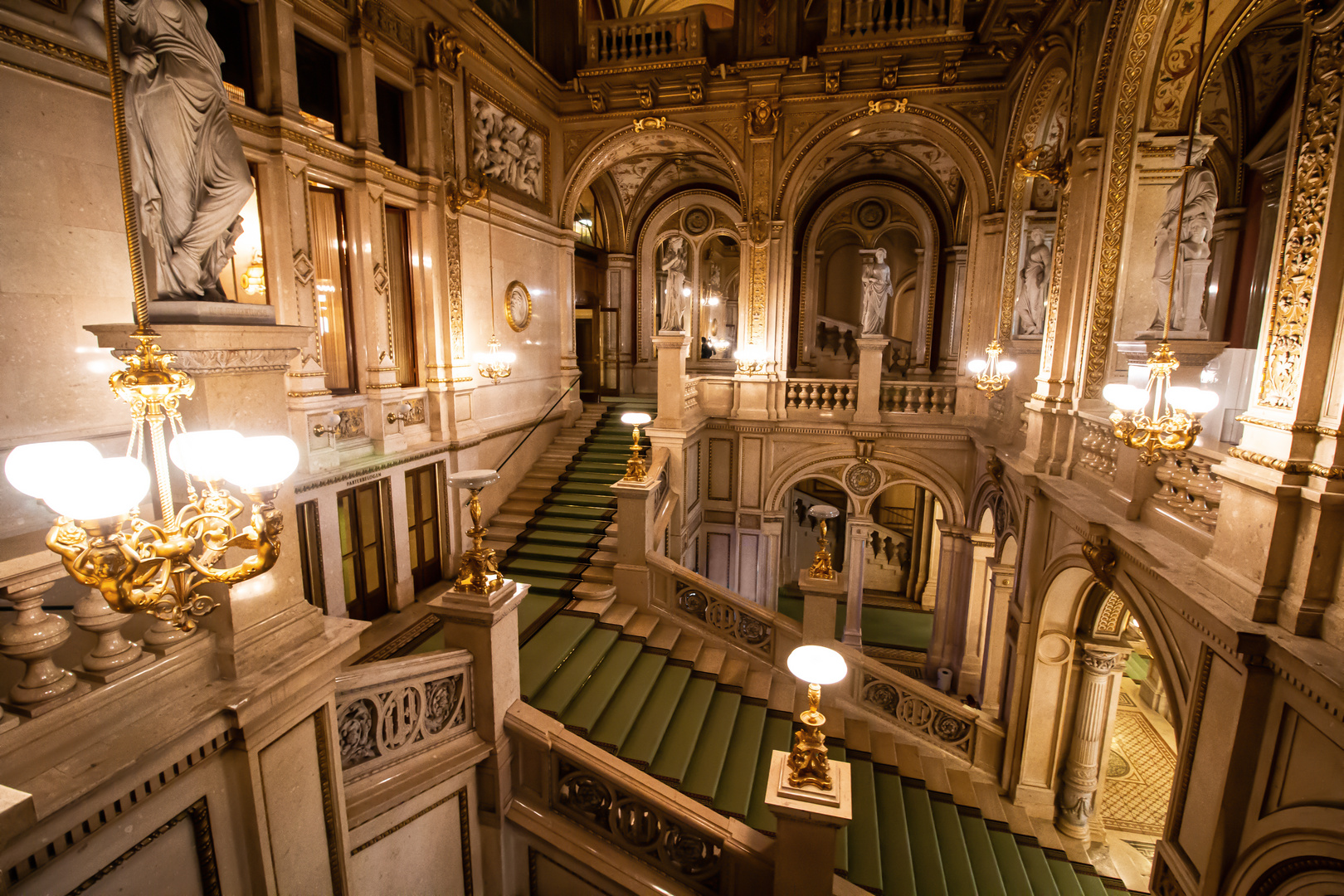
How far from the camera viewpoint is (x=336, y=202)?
7.66m

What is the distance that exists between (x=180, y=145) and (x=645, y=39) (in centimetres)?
1156

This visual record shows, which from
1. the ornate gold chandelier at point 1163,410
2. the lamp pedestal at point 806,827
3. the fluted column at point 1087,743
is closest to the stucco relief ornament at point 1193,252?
the ornate gold chandelier at point 1163,410

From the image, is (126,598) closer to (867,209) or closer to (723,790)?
(723,790)

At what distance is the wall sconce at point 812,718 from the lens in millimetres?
3760

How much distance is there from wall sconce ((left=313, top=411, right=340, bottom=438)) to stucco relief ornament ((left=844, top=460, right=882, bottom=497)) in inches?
341

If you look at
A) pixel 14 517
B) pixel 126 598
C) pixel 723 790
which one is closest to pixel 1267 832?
pixel 723 790

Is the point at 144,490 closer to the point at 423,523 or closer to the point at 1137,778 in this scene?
the point at 423,523

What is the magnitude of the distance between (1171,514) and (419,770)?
598cm

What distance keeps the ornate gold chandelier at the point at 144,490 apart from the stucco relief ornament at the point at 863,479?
34.8ft

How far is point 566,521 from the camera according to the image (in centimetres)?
1005

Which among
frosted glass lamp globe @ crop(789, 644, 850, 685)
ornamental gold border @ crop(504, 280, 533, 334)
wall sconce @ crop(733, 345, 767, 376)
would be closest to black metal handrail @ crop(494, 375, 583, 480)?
ornamental gold border @ crop(504, 280, 533, 334)

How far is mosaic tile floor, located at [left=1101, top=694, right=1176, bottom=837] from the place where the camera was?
8039 millimetres

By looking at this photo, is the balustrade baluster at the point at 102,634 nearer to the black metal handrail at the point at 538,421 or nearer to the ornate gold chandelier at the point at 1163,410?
the ornate gold chandelier at the point at 1163,410

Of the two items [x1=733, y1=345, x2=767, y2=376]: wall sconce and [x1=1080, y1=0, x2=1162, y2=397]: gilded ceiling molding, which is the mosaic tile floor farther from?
[x1=733, y1=345, x2=767, y2=376]: wall sconce
